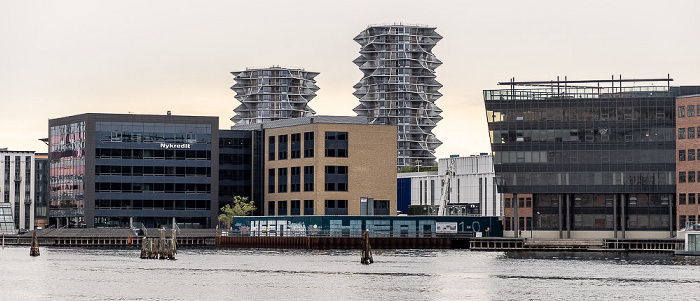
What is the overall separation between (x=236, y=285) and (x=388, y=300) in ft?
68.9

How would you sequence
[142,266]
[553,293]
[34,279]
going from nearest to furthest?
[553,293]
[34,279]
[142,266]

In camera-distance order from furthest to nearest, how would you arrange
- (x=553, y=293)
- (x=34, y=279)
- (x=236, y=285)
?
(x=34, y=279), (x=236, y=285), (x=553, y=293)

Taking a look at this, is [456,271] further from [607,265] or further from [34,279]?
[34,279]

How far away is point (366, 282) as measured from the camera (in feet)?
395

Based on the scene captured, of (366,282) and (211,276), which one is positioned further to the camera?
(211,276)

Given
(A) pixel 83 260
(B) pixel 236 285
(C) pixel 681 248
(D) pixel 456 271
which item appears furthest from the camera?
(C) pixel 681 248

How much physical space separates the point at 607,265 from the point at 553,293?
154ft

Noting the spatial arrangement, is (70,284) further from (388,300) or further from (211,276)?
(388,300)

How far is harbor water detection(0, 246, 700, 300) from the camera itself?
106062 mm

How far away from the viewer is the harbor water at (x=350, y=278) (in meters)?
106

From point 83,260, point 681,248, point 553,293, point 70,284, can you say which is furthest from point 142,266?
point 681,248

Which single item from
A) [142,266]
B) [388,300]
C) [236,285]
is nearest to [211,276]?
[236,285]

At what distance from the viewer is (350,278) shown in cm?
12619

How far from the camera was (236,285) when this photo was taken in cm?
11706
